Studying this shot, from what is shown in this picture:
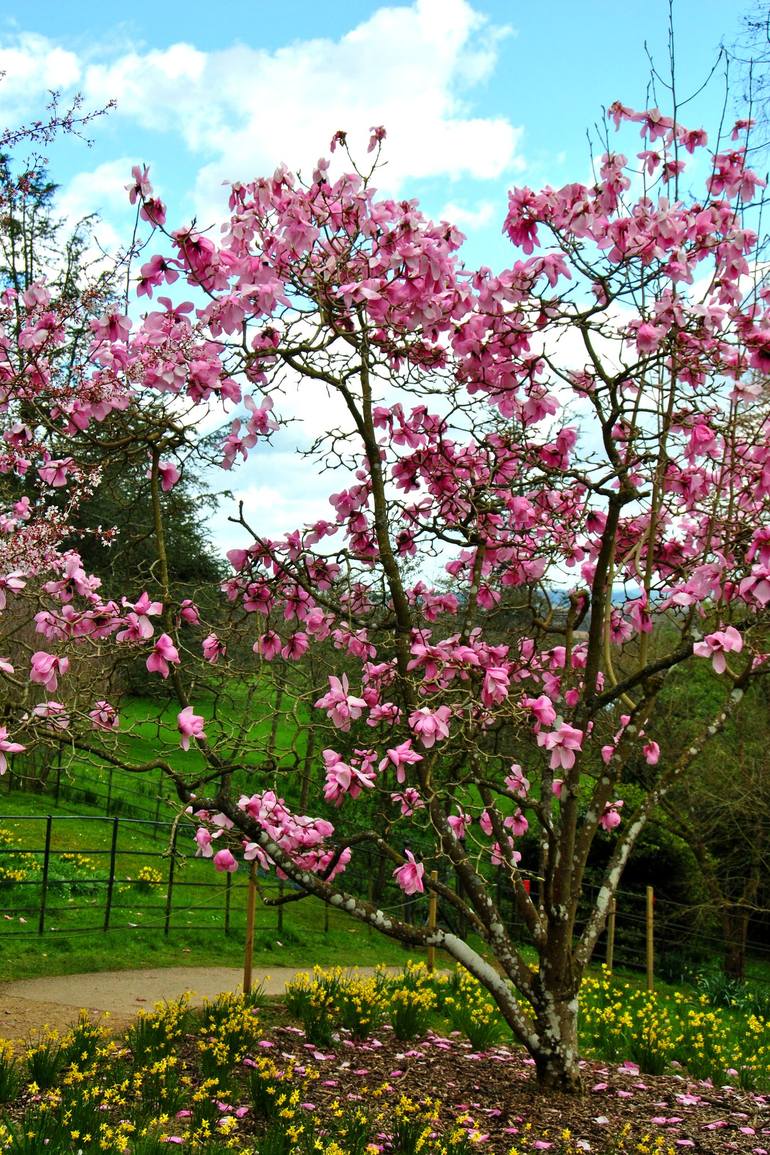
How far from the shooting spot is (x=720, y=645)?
3.58 metres

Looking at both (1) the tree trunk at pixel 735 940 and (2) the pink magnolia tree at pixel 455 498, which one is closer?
(2) the pink magnolia tree at pixel 455 498

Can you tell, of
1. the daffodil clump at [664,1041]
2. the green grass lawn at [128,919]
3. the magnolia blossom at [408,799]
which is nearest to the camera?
the magnolia blossom at [408,799]

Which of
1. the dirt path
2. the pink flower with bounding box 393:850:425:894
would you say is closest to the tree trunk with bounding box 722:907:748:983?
the dirt path

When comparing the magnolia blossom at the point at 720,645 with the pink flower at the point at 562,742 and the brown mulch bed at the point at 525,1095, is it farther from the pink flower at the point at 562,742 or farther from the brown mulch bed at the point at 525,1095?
the brown mulch bed at the point at 525,1095

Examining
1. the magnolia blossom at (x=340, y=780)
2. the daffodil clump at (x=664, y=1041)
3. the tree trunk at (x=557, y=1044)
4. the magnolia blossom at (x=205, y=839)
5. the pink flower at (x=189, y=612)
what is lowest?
the daffodil clump at (x=664, y=1041)

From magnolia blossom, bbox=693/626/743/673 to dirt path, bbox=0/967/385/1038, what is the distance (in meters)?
4.22

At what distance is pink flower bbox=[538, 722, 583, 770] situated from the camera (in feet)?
12.7

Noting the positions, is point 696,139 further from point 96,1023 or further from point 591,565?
point 96,1023

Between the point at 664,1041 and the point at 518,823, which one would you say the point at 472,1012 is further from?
the point at 518,823

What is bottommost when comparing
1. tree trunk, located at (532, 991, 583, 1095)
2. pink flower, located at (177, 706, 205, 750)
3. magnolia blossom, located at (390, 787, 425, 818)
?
tree trunk, located at (532, 991, 583, 1095)

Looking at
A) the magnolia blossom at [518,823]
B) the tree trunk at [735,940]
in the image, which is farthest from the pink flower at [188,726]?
the tree trunk at [735,940]

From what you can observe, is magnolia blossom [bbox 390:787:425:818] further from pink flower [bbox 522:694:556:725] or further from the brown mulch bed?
the brown mulch bed

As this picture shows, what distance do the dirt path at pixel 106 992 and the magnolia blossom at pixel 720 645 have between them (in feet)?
13.8

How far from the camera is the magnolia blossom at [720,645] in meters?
3.48
